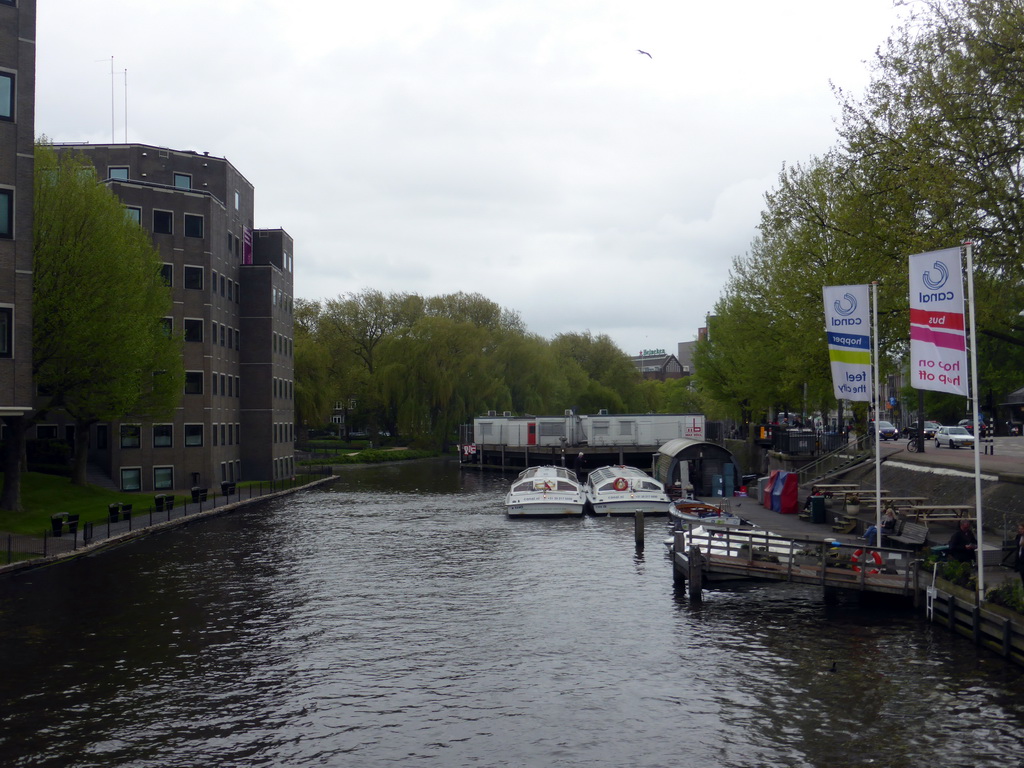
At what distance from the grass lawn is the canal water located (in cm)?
925

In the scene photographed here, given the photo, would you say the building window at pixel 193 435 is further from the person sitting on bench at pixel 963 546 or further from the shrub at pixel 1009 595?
the shrub at pixel 1009 595

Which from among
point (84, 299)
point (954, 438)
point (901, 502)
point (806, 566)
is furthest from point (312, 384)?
point (806, 566)

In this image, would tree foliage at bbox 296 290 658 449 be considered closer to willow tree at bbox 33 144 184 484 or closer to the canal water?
willow tree at bbox 33 144 184 484

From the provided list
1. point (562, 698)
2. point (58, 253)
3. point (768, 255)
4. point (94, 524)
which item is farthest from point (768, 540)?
point (768, 255)

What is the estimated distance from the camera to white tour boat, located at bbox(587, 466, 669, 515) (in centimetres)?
5466

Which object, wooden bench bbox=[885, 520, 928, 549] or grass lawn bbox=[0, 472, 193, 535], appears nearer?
wooden bench bbox=[885, 520, 928, 549]

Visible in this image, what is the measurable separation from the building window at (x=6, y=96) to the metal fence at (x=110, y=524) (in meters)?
16.4

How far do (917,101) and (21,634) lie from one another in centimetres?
3352

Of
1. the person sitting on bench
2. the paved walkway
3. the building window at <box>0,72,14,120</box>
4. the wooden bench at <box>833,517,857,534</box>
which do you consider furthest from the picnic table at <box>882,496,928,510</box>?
the building window at <box>0,72,14,120</box>

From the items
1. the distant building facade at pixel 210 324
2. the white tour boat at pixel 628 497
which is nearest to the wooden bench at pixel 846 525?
the white tour boat at pixel 628 497

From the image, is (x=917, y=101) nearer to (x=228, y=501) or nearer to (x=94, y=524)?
(x=94, y=524)

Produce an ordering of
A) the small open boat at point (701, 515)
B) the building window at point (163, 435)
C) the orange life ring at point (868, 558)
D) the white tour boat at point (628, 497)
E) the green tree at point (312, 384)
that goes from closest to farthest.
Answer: the orange life ring at point (868, 558), the small open boat at point (701, 515), the white tour boat at point (628, 497), the building window at point (163, 435), the green tree at point (312, 384)

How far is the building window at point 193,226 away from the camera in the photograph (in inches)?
2741

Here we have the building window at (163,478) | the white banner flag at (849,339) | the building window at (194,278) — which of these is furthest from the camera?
the building window at (194,278)
